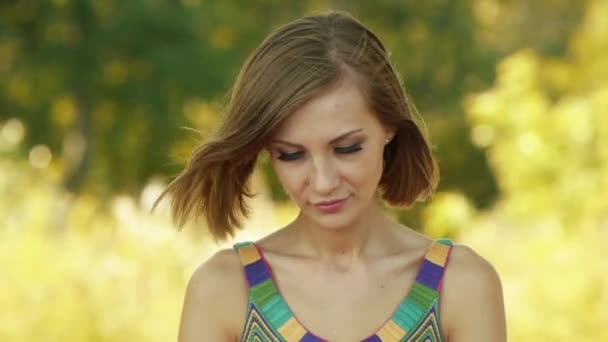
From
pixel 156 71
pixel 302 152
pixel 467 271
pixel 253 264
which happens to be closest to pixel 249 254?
pixel 253 264

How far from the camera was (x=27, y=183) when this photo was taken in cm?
758

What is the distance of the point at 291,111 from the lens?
2256mm

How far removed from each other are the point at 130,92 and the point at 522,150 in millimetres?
8736

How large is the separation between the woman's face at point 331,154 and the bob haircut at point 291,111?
0.08 feet

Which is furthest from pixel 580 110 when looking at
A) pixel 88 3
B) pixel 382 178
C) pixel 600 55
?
pixel 88 3

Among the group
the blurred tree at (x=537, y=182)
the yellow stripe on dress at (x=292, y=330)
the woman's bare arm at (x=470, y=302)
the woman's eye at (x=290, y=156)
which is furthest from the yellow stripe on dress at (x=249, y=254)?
the blurred tree at (x=537, y=182)

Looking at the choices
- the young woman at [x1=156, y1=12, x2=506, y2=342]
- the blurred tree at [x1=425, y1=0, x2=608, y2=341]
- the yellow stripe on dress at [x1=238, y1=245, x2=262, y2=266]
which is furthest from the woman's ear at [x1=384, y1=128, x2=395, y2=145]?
the blurred tree at [x1=425, y1=0, x2=608, y2=341]

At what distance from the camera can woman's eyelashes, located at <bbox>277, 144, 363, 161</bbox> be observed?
227 centimetres

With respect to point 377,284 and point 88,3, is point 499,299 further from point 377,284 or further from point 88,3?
point 88,3

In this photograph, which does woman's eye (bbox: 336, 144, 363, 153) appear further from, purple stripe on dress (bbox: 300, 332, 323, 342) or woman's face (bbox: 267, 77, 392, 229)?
purple stripe on dress (bbox: 300, 332, 323, 342)

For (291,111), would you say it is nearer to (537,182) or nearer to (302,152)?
(302,152)

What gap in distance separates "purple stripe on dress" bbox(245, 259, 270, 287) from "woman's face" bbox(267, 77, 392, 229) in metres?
0.18

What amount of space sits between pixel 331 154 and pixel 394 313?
0.34m

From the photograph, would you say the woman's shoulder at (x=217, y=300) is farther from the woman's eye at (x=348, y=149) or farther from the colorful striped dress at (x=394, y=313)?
the woman's eye at (x=348, y=149)
